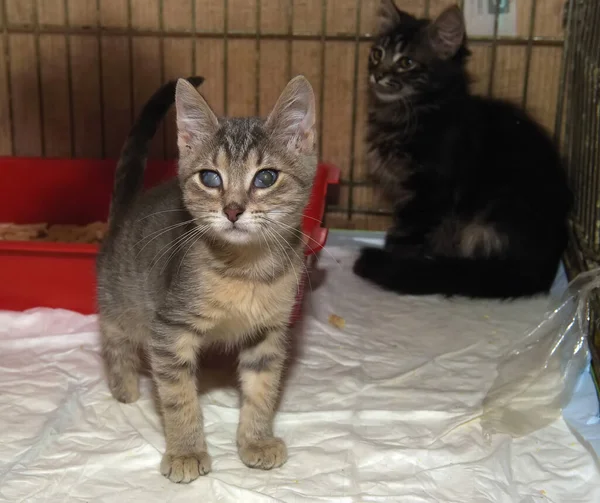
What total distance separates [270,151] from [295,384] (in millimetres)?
642

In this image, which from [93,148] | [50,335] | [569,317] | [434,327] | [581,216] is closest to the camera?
[569,317]

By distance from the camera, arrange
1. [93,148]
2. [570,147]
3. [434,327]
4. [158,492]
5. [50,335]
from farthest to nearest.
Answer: [93,148], [570,147], [434,327], [50,335], [158,492]

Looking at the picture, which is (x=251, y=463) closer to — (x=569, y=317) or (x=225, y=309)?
(x=225, y=309)

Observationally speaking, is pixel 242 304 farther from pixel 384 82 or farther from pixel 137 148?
pixel 384 82

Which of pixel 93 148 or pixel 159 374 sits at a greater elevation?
pixel 93 148

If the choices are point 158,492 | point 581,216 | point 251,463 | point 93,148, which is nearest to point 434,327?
point 581,216

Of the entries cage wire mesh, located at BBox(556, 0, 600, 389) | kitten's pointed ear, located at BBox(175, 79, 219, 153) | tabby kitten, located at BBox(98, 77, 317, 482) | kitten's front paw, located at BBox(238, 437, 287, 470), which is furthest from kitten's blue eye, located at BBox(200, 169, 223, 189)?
cage wire mesh, located at BBox(556, 0, 600, 389)

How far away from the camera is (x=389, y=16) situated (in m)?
2.45

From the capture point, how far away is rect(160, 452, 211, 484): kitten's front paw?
1.42 m

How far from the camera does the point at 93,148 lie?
106 inches

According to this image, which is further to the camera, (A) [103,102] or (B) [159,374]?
(A) [103,102]

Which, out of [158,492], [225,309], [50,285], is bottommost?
[158,492]

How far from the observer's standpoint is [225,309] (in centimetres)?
146

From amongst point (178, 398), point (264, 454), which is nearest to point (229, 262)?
point (178, 398)
